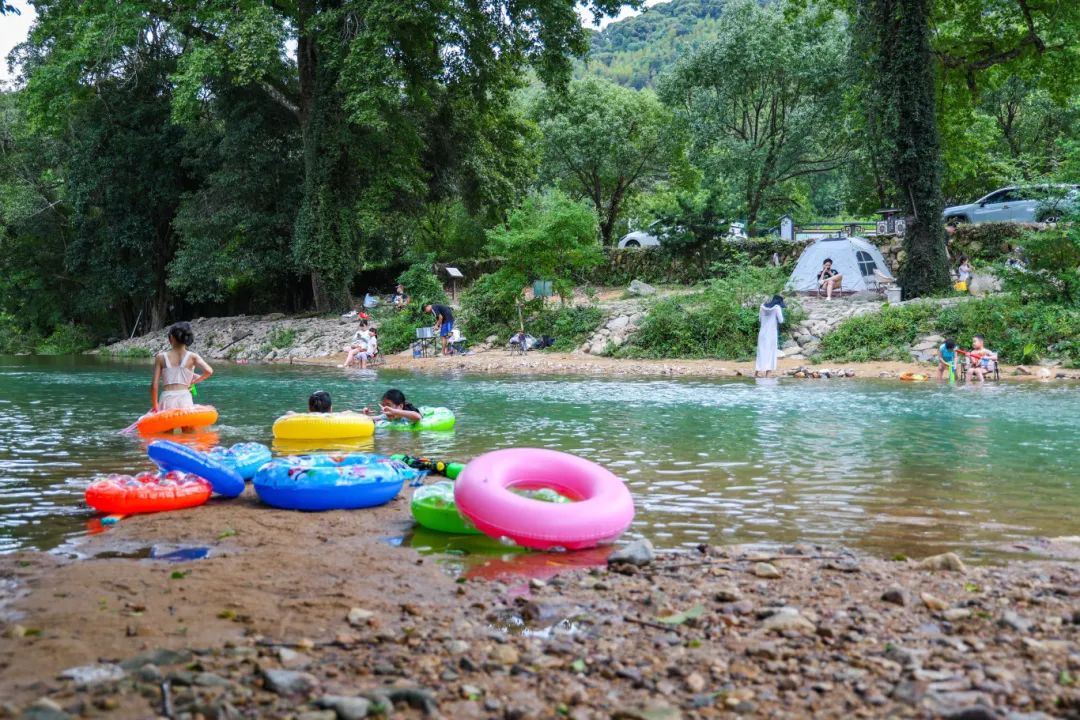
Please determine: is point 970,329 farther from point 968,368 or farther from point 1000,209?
point 1000,209

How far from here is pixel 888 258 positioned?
2912 centimetres

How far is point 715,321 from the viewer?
24266 mm

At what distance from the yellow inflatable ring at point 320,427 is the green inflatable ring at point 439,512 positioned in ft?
15.5

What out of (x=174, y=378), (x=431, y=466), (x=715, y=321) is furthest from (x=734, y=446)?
(x=715, y=321)

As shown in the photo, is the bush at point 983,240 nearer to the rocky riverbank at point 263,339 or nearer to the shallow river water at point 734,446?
the shallow river water at point 734,446

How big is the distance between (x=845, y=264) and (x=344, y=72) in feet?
52.2

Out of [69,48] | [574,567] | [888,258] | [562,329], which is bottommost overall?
[574,567]

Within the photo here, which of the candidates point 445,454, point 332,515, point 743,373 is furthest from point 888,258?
point 332,515

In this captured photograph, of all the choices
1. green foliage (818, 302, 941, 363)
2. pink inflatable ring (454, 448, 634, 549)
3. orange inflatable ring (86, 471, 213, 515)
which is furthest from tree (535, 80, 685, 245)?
pink inflatable ring (454, 448, 634, 549)

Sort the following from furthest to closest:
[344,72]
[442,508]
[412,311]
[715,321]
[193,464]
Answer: [412,311]
[344,72]
[715,321]
[193,464]
[442,508]

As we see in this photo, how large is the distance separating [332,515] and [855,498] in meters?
4.48

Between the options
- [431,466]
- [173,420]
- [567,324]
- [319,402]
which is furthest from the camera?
[567,324]

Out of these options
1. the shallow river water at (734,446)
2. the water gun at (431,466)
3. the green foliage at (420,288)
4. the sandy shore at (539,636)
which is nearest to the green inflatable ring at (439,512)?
the sandy shore at (539,636)

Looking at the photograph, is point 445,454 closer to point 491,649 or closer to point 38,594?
point 38,594
